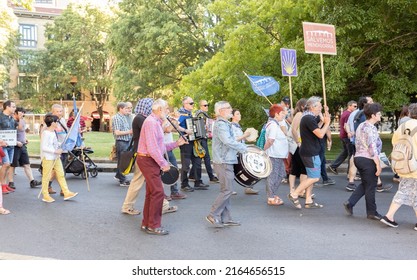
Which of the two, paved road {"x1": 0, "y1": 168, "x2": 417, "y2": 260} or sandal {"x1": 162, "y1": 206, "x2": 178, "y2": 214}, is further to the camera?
sandal {"x1": 162, "y1": 206, "x2": 178, "y2": 214}

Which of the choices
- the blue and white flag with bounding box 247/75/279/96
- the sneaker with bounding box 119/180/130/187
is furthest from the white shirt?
the blue and white flag with bounding box 247/75/279/96

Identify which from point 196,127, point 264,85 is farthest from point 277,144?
point 264,85

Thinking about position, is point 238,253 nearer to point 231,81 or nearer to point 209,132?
point 209,132

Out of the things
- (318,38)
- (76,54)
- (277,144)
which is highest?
(76,54)

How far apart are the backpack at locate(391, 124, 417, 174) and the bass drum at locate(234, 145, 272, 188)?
1.86 meters

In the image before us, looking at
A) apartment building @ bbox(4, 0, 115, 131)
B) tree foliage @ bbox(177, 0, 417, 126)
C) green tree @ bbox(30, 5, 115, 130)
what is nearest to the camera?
tree foliage @ bbox(177, 0, 417, 126)

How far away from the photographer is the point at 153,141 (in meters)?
6.07

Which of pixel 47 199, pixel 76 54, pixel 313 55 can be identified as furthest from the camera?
pixel 76 54

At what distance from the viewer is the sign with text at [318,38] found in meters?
10.8

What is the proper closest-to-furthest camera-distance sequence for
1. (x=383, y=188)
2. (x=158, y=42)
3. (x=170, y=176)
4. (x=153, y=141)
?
1. (x=153, y=141)
2. (x=170, y=176)
3. (x=383, y=188)
4. (x=158, y=42)

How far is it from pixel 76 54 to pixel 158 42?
20582 millimetres

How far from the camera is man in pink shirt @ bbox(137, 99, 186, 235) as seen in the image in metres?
6.08

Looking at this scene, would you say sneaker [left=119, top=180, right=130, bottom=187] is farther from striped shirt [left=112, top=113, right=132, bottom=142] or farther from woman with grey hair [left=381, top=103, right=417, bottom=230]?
woman with grey hair [left=381, top=103, right=417, bottom=230]

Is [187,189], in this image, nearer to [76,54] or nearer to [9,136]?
[9,136]
